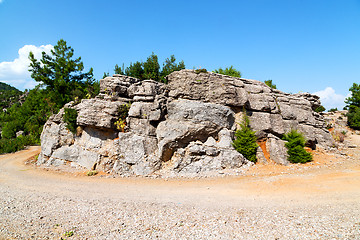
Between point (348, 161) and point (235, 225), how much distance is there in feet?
49.1

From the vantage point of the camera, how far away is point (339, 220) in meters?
5.82

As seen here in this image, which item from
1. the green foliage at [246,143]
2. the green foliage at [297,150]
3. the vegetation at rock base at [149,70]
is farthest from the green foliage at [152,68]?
the green foliage at [297,150]

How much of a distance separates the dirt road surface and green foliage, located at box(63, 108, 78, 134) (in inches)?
193

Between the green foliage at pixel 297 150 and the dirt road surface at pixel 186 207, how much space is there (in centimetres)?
190

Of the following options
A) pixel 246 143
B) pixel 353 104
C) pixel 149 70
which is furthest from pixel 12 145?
pixel 353 104

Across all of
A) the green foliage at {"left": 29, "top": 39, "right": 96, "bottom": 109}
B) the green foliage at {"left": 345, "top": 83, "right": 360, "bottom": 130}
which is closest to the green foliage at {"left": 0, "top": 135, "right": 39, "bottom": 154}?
the green foliage at {"left": 29, "top": 39, "right": 96, "bottom": 109}

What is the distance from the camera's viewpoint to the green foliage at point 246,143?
14.2 meters

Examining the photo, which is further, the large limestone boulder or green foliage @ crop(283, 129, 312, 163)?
green foliage @ crop(283, 129, 312, 163)

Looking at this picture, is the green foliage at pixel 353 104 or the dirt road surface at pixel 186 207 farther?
the green foliage at pixel 353 104

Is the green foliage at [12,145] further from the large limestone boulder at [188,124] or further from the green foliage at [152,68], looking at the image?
the large limestone boulder at [188,124]

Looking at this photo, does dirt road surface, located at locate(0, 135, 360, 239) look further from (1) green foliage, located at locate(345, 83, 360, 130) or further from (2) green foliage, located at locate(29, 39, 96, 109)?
(1) green foliage, located at locate(345, 83, 360, 130)

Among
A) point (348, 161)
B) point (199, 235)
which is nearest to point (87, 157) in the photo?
point (199, 235)

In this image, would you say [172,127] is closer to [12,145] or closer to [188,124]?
[188,124]

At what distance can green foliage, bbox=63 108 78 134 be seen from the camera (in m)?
15.5
